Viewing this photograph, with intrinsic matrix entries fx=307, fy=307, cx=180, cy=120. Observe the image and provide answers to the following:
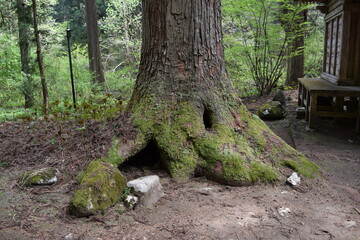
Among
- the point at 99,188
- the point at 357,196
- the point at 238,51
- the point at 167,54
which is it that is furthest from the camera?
the point at 238,51

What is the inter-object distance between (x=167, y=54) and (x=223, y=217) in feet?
7.14

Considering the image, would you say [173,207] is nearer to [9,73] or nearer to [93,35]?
[9,73]

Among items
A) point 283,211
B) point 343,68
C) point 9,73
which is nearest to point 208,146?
point 283,211

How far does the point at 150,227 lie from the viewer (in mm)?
2688

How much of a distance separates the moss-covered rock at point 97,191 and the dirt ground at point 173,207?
0.26ft

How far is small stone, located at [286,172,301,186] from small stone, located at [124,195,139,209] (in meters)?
1.82

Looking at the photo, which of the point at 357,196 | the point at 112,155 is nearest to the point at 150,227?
the point at 112,155

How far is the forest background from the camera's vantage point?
9383 mm

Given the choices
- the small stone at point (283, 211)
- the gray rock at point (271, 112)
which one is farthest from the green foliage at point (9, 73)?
the small stone at point (283, 211)

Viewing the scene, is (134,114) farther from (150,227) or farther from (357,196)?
(357,196)

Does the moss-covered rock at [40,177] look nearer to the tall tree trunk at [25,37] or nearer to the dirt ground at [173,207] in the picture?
the dirt ground at [173,207]

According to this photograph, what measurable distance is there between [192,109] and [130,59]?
1636cm

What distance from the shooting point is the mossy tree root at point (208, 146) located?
3.64m

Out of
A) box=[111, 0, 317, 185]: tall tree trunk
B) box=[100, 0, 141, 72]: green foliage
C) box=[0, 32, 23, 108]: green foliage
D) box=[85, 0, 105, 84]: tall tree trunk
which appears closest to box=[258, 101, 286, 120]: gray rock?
box=[111, 0, 317, 185]: tall tree trunk
